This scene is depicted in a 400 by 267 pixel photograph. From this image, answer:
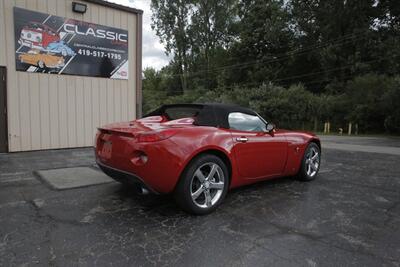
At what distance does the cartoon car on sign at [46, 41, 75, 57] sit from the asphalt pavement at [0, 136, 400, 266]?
403 centimetres

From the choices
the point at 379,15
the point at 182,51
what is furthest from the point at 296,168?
the point at 182,51

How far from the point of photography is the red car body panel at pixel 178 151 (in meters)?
3.19

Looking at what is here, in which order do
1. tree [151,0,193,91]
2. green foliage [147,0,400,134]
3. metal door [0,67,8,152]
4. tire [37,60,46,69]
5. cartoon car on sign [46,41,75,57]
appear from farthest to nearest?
tree [151,0,193,91]
green foliage [147,0,400,134]
cartoon car on sign [46,41,75,57]
tire [37,60,46,69]
metal door [0,67,8,152]

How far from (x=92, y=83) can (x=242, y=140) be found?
5993mm

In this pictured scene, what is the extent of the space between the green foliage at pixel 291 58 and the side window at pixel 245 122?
17632 millimetres

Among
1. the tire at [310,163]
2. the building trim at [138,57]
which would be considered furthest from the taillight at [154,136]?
the building trim at [138,57]

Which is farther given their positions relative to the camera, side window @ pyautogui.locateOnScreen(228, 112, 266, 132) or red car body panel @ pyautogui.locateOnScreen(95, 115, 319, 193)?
side window @ pyautogui.locateOnScreen(228, 112, 266, 132)

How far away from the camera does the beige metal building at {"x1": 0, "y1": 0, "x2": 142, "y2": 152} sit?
724 cm

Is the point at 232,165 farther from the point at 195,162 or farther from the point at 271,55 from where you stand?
the point at 271,55

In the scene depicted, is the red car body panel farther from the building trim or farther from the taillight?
the building trim

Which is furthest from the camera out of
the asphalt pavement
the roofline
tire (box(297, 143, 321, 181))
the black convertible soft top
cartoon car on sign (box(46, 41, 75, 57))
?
the roofline

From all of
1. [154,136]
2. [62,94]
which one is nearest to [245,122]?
[154,136]

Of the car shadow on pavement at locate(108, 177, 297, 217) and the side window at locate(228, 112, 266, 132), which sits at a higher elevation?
the side window at locate(228, 112, 266, 132)

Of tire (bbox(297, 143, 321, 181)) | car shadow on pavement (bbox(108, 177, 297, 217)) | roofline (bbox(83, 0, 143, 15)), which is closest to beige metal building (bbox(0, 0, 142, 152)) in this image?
roofline (bbox(83, 0, 143, 15))
